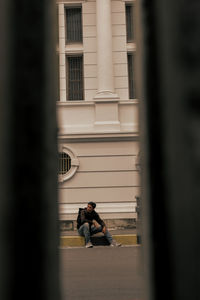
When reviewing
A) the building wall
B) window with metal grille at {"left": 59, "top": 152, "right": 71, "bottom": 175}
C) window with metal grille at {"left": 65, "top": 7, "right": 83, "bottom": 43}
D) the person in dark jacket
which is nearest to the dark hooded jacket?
the person in dark jacket

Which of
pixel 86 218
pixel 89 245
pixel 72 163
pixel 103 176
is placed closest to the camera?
pixel 89 245

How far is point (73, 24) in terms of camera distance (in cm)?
1212

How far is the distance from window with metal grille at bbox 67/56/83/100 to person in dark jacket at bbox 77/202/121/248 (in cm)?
450

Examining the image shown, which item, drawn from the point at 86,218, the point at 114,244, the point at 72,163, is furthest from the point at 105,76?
the point at 114,244

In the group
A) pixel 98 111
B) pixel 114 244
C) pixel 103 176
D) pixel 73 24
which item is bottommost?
pixel 114 244

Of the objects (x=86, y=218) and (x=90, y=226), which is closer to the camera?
(x=90, y=226)
